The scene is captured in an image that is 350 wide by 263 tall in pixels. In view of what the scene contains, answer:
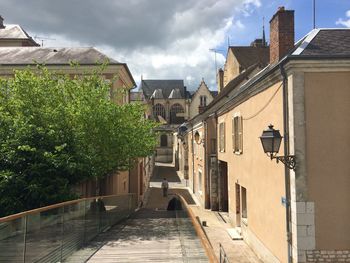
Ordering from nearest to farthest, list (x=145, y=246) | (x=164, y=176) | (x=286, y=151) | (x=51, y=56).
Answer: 1. (x=145, y=246)
2. (x=286, y=151)
3. (x=51, y=56)
4. (x=164, y=176)

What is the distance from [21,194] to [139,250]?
5108mm

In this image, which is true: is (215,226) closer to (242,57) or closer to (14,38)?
(242,57)

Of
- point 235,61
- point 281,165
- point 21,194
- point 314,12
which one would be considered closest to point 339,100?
point 281,165

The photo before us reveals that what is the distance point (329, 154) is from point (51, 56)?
57.1 ft

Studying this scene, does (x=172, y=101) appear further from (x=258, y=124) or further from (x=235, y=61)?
(x=258, y=124)

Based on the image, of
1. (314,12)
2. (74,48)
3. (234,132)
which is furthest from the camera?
(74,48)

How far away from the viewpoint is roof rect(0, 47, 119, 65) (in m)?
20.4

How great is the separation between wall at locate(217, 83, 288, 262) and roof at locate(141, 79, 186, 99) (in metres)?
64.1

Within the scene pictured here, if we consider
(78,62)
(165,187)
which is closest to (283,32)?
(78,62)

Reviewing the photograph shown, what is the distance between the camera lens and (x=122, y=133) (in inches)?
543

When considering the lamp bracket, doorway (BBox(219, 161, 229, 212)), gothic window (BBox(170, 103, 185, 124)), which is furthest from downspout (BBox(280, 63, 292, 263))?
gothic window (BBox(170, 103, 185, 124))

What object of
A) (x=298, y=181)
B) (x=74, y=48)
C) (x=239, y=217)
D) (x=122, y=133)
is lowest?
(x=239, y=217)

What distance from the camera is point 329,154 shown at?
27.5 feet

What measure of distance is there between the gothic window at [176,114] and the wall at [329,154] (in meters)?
64.3
